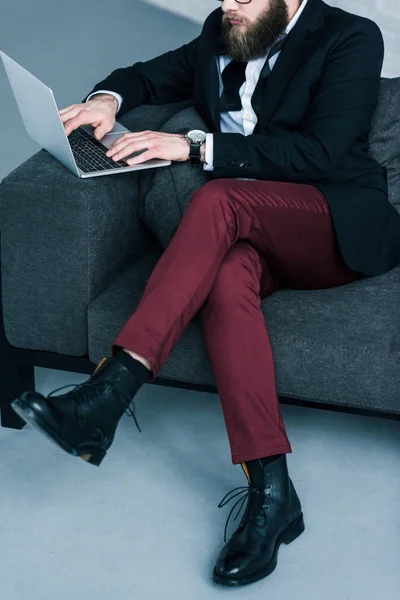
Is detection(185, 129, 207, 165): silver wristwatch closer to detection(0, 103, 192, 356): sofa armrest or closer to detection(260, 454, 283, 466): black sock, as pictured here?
detection(0, 103, 192, 356): sofa armrest

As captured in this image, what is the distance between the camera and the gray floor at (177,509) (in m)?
1.88

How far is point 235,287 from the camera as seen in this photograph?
200 centimetres

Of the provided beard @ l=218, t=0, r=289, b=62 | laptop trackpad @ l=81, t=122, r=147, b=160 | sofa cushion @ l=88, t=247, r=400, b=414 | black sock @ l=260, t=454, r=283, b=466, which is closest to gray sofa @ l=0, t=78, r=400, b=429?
sofa cushion @ l=88, t=247, r=400, b=414

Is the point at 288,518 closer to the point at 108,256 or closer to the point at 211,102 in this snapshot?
the point at 108,256

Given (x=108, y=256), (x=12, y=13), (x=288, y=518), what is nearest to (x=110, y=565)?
(x=288, y=518)

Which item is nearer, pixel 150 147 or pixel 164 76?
pixel 150 147

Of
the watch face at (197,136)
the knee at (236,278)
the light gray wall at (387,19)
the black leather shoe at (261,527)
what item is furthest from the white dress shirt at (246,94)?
the light gray wall at (387,19)

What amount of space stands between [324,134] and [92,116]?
62 centimetres

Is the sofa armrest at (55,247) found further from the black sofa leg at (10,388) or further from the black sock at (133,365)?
the black sock at (133,365)

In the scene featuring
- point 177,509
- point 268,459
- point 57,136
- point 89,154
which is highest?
point 57,136

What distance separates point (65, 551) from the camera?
196 centimetres

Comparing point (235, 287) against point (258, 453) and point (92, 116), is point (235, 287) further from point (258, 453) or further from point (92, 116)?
point (92, 116)

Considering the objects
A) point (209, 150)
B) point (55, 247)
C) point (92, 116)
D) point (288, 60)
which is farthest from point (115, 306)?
point (288, 60)

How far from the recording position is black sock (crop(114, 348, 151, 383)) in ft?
6.17
